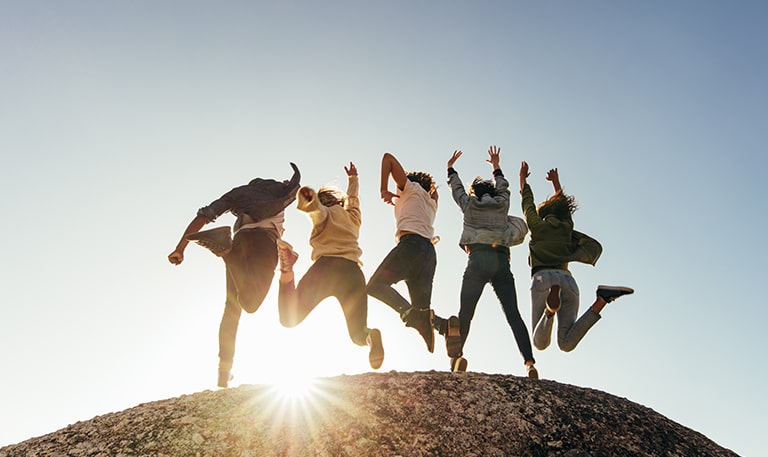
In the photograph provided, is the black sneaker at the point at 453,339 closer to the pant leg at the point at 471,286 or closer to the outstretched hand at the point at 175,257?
the pant leg at the point at 471,286

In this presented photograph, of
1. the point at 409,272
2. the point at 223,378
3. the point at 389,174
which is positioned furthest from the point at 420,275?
the point at 223,378

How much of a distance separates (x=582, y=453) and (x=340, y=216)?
3.51m

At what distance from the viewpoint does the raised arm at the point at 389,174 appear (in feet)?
23.0

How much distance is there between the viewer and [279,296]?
19.2 feet

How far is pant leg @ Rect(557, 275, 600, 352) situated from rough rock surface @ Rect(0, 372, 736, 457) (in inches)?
41.3

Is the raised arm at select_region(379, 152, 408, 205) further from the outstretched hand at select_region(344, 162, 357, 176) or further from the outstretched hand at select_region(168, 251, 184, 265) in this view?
the outstretched hand at select_region(168, 251, 184, 265)

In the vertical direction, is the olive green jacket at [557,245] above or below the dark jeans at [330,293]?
→ above

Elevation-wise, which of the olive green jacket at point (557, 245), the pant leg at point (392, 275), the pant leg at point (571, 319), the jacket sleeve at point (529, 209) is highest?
the jacket sleeve at point (529, 209)

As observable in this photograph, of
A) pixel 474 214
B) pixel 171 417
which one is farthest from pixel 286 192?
pixel 171 417

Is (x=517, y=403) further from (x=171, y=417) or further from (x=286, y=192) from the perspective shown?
(x=286, y=192)

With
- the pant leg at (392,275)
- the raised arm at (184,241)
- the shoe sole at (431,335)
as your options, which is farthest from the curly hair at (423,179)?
the raised arm at (184,241)

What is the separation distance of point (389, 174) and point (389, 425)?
3.49 m

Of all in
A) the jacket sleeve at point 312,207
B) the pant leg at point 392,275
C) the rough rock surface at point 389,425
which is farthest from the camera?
the pant leg at point 392,275

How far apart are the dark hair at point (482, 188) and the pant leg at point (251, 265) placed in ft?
9.55
